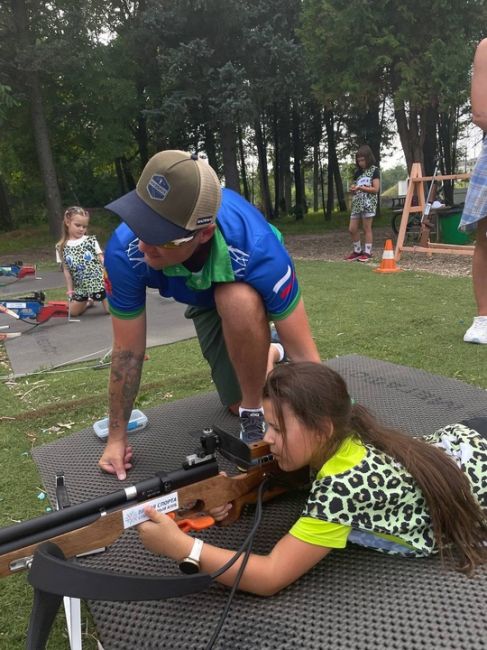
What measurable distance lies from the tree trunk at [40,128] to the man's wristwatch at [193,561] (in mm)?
15073

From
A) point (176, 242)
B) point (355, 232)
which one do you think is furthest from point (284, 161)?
point (176, 242)

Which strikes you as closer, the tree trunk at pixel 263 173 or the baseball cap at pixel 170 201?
the baseball cap at pixel 170 201

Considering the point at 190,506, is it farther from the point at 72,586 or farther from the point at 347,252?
the point at 347,252

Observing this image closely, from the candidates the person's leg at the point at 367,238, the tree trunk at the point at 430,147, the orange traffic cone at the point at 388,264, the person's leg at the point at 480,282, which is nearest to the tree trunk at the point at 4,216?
the tree trunk at the point at 430,147

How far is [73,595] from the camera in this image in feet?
4.09

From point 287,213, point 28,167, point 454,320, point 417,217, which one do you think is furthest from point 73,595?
point 287,213

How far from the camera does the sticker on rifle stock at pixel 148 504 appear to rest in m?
1.43

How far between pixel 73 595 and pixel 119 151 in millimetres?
17563

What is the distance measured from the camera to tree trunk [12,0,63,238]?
14016 millimetres

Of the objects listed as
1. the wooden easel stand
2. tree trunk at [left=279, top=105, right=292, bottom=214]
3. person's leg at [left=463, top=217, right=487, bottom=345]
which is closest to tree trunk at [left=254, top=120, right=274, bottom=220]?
tree trunk at [left=279, top=105, right=292, bottom=214]

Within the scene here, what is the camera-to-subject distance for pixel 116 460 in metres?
2.33

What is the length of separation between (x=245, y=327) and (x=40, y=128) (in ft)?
49.0

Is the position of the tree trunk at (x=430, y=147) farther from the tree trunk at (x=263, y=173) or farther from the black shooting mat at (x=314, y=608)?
the black shooting mat at (x=314, y=608)

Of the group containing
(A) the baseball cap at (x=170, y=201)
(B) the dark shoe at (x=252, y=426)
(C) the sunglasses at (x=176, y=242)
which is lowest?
(B) the dark shoe at (x=252, y=426)
